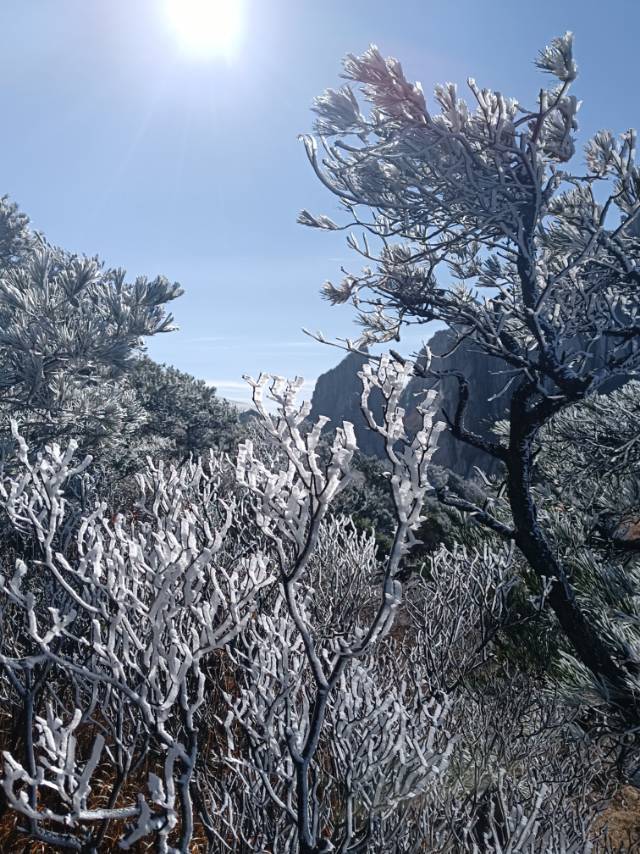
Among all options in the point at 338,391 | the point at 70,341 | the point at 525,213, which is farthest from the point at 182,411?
the point at 338,391

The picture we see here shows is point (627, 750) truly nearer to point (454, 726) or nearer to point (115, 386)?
point (454, 726)

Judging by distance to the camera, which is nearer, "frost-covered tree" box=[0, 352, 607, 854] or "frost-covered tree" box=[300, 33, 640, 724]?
"frost-covered tree" box=[0, 352, 607, 854]

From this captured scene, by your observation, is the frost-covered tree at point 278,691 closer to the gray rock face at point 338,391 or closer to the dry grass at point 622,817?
the dry grass at point 622,817

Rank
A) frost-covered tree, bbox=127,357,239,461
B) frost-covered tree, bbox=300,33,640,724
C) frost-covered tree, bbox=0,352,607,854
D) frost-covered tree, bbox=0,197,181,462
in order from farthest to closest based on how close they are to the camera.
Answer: frost-covered tree, bbox=127,357,239,461
frost-covered tree, bbox=0,197,181,462
frost-covered tree, bbox=300,33,640,724
frost-covered tree, bbox=0,352,607,854

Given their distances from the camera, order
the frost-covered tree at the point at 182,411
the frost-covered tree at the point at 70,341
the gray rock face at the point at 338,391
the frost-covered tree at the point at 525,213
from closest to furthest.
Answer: the frost-covered tree at the point at 525,213 < the frost-covered tree at the point at 70,341 < the frost-covered tree at the point at 182,411 < the gray rock face at the point at 338,391

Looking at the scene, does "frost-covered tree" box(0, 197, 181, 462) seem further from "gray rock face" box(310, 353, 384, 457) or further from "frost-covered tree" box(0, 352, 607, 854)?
"gray rock face" box(310, 353, 384, 457)

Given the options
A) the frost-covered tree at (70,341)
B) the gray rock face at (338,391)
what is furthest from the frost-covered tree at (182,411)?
the gray rock face at (338,391)

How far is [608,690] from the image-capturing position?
298 cm

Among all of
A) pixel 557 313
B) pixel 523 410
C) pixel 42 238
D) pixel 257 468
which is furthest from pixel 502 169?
pixel 42 238

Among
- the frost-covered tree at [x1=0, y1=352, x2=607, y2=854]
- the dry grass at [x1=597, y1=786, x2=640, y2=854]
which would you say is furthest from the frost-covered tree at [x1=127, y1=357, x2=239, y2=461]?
the dry grass at [x1=597, y1=786, x2=640, y2=854]

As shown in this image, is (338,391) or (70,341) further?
(338,391)

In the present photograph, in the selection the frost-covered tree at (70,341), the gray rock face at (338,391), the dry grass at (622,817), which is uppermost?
the gray rock face at (338,391)

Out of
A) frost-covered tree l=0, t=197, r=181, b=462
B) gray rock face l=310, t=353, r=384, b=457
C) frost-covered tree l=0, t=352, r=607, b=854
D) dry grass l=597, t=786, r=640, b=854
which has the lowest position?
dry grass l=597, t=786, r=640, b=854

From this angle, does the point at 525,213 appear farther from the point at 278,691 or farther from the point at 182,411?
the point at 182,411
